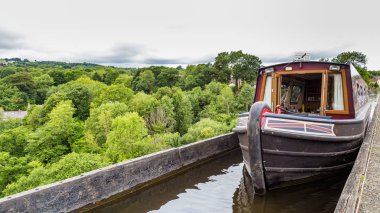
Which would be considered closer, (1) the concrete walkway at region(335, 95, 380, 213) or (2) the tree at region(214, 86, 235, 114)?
(1) the concrete walkway at region(335, 95, 380, 213)

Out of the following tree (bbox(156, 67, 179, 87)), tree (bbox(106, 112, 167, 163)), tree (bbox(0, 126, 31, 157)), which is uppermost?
tree (bbox(156, 67, 179, 87))

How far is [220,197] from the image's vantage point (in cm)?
653

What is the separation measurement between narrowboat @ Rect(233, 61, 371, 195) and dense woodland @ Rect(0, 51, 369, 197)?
11207 mm

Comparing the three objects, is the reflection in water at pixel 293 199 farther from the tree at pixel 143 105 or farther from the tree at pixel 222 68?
the tree at pixel 222 68

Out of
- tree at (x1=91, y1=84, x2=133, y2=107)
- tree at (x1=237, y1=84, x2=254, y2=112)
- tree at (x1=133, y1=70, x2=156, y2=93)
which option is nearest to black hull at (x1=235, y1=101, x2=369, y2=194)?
tree at (x1=91, y1=84, x2=133, y2=107)

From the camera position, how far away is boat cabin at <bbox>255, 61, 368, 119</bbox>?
303 inches

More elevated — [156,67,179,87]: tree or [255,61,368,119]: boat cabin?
[156,67,179,87]: tree

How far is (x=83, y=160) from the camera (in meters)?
16.1

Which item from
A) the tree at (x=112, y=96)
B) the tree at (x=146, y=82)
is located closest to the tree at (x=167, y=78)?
the tree at (x=146, y=82)

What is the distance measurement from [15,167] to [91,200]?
28.9m

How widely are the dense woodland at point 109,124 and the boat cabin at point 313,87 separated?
35.5 ft

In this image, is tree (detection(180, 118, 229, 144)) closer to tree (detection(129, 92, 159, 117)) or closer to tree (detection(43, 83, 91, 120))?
tree (detection(129, 92, 159, 117))

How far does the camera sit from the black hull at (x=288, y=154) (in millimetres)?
6207

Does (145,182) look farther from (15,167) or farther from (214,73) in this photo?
(214,73)
